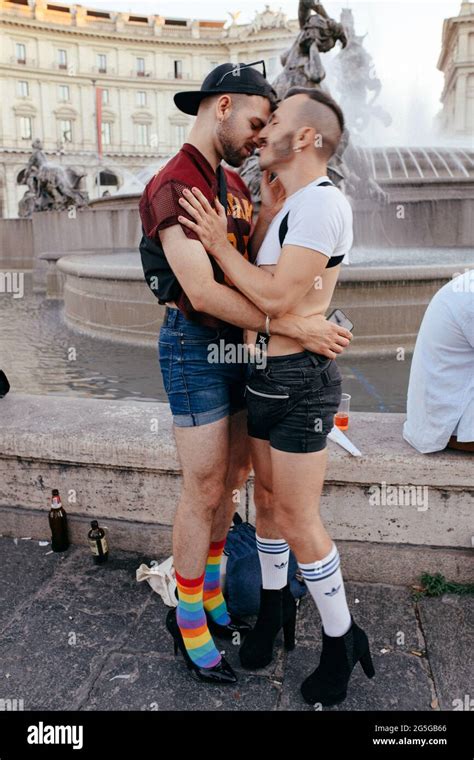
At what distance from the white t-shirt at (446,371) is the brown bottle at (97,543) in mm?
1589

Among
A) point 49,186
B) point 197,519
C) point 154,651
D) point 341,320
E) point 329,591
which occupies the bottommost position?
point 154,651

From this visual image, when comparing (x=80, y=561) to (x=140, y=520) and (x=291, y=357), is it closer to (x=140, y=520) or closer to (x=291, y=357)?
(x=140, y=520)

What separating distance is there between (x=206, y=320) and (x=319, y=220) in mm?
520

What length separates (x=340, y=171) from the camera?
34.0ft

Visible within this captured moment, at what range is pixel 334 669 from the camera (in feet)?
7.23

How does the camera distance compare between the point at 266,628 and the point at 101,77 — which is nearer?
the point at 266,628

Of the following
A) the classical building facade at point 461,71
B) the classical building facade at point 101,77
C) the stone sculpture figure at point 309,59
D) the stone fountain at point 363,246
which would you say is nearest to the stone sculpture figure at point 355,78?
the stone fountain at point 363,246

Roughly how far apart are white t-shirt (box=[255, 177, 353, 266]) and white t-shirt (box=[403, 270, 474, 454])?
93 centimetres

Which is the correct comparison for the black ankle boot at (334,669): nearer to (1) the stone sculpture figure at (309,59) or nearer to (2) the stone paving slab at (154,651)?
(2) the stone paving slab at (154,651)

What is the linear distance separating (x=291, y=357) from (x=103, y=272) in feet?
21.6

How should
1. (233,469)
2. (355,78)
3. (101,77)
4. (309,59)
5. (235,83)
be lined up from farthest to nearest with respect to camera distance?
1. (101,77)
2. (355,78)
3. (309,59)
4. (233,469)
5. (235,83)

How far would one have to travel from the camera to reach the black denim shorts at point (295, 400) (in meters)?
2.08

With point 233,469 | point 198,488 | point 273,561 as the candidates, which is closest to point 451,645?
point 273,561

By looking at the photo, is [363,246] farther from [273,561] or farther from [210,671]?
[210,671]
